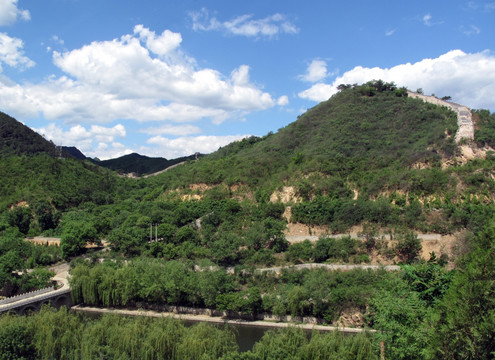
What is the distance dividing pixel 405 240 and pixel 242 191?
69.7ft

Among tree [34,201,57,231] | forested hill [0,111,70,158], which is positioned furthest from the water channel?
forested hill [0,111,70,158]

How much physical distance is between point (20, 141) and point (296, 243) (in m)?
67.4

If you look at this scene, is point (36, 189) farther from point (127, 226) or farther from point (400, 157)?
point (400, 157)

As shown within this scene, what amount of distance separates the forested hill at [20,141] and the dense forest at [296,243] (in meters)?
17.1

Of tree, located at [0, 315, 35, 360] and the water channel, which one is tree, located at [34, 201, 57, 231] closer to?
the water channel

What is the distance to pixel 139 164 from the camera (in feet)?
368

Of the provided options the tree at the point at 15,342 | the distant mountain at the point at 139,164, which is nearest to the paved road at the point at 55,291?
the tree at the point at 15,342

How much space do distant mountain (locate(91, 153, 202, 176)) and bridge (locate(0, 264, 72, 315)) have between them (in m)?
73.3

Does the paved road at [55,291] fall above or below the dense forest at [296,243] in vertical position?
below

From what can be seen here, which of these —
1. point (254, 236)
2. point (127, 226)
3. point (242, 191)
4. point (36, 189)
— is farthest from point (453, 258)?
point (36, 189)

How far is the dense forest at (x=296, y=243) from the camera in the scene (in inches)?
651

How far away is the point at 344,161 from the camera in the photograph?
152 ft

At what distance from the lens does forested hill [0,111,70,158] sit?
2916 inches

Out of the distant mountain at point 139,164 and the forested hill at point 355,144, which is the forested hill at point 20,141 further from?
the forested hill at point 355,144
